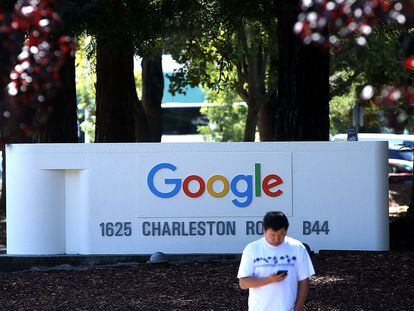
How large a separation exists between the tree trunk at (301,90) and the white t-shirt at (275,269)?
6940 millimetres

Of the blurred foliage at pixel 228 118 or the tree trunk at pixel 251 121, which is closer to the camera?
the tree trunk at pixel 251 121

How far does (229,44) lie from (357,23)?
58.0 ft

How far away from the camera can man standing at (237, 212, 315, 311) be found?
5.87 meters

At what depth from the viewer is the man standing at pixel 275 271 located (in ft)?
19.3

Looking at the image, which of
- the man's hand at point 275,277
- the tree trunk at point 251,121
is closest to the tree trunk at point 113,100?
the tree trunk at point 251,121

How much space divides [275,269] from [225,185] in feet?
19.0

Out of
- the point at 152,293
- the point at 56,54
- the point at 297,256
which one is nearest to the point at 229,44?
the point at 152,293

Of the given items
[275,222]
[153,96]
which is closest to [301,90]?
[275,222]

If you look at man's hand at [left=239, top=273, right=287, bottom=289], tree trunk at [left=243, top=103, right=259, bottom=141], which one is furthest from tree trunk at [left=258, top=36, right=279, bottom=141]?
man's hand at [left=239, top=273, right=287, bottom=289]

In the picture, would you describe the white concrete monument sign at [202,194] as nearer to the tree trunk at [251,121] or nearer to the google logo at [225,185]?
the google logo at [225,185]

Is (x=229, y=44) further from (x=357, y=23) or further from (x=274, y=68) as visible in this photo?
(x=357, y=23)

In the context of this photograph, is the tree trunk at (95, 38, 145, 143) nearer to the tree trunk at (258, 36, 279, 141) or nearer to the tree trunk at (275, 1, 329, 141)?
the tree trunk at (275, 1, 329, 141)

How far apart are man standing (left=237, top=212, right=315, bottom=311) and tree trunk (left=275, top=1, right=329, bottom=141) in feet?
22.8

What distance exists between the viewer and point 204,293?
961cm
